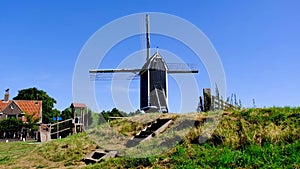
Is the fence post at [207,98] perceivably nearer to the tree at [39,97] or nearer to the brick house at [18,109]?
the brick house at [18,109]

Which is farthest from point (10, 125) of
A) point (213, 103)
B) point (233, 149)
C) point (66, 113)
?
point (233, 149)

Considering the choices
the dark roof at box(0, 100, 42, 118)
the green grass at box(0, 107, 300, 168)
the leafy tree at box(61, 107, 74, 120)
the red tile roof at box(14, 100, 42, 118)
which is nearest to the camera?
the green grass at box(0, 107, 300, 168)

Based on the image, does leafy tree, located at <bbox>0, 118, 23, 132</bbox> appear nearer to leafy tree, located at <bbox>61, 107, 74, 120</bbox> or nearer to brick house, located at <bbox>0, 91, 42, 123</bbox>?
brick house, located at <bbox>0, 91, 42, 123</bbox>

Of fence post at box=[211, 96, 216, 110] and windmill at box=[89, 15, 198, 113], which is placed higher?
windmill at box=[89, 15, 198, 113]

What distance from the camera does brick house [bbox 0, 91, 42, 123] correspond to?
4356cm

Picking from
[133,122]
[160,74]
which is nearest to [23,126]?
[160,74]

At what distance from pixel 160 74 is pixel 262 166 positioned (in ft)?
55.9

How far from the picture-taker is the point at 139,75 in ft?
82.6

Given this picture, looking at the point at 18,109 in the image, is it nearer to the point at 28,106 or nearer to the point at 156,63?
the point at 28,106

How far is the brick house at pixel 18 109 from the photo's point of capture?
43.6 meters

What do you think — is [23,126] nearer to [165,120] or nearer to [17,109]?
[17,109]

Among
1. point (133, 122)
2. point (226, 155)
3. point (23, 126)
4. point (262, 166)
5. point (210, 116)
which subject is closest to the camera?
point (262, 166)

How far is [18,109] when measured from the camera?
44.0 meters

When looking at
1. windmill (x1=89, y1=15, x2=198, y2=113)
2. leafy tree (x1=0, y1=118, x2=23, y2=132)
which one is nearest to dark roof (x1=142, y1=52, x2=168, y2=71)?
windmill (x1=89, y1=15, x2=198, y2=113)
